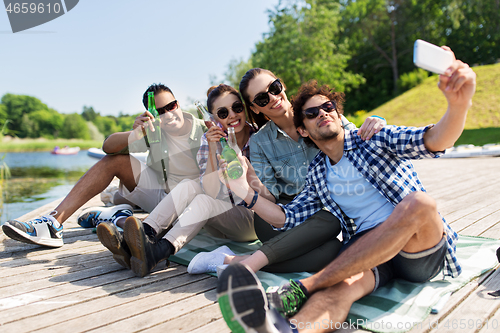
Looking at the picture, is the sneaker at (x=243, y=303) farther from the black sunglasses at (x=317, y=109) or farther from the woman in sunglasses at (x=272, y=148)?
the black sunglasses at (x=317, y=109)

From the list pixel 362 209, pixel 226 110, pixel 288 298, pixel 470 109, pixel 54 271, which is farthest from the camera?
pixel 470 109

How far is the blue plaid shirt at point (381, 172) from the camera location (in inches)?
73.2

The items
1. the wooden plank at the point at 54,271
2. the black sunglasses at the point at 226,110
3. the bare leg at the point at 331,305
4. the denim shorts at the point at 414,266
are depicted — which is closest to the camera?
the bare leg at the point at 331,305

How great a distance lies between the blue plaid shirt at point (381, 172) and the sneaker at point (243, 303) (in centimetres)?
94

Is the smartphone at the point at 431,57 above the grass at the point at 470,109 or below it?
above

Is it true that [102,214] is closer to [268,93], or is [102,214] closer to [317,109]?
[268,93]

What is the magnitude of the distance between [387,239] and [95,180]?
2.64m

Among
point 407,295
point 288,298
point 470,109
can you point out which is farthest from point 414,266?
point 470,109

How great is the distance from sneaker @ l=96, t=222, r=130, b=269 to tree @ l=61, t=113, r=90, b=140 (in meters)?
69.5

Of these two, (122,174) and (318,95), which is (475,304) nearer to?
(318,95)

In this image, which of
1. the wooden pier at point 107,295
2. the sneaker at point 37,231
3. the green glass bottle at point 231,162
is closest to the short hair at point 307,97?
the green glass bottle at point 231,162

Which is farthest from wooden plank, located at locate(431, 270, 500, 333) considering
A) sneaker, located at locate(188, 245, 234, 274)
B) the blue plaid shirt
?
sneaker, located at locate(188, 245, 234, 274)

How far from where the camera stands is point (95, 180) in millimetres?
3260

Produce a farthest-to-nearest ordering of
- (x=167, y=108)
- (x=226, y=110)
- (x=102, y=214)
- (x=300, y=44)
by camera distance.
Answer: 1. (x=300, y=44)
2. (x=102, y=214)
3. (x=167, y=108)
4. (x=226, y=110)
